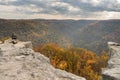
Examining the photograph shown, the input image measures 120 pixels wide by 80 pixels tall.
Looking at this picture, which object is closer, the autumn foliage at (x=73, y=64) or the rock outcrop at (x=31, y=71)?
the rock outcrop at (x=31, y=71)

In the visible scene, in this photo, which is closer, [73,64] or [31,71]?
[31,71]

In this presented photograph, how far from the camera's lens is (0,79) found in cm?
899

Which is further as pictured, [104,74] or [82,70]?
[82,70]

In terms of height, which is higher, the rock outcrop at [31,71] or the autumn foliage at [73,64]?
the rock outcrop at [31,71]

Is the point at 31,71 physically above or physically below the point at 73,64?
above

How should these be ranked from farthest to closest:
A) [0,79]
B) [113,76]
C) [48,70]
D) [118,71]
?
[118,71], [113,76], [48,70], [0,79]

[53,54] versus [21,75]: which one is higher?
[21,75]

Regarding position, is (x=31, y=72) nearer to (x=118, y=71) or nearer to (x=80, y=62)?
(x=118, y=71)

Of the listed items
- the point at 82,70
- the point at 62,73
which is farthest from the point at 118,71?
the point at 82,70

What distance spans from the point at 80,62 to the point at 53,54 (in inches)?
420

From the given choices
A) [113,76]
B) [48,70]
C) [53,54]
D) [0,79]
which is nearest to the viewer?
[0,79]

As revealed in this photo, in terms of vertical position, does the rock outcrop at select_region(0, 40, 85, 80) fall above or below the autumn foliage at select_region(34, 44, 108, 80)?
above

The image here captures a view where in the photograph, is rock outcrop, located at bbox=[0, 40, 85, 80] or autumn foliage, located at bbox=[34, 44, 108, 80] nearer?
rock outcrop, located at bbox=[0, 40, 85, 80]

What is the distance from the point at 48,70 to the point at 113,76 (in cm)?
303
